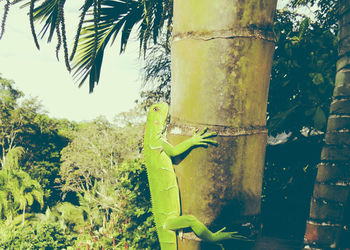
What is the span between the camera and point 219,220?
0.90 m

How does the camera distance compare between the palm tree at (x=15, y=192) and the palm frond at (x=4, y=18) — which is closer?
the palm frond at (x=4, y=18)

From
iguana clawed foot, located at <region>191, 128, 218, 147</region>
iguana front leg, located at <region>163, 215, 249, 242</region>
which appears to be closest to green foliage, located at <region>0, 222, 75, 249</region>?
iguana front leg, located at <region>163, 215, 249, 242</region>

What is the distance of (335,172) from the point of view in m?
2.16

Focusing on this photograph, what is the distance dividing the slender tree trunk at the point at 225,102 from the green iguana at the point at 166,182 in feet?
0.09

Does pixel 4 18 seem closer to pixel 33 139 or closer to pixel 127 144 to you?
pixel 127 144

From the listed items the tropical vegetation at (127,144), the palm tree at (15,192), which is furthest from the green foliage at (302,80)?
the palm tree at (15,192)

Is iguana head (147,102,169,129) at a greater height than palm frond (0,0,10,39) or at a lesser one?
lesser

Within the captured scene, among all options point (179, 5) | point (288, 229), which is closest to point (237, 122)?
point (179, 5)

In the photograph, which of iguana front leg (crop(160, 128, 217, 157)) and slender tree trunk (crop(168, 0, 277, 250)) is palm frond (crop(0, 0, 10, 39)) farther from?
iguana front leg (crop(160, 128, 217, 157))

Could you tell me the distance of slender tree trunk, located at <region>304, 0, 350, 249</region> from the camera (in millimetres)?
2154

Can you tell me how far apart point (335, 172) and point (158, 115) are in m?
1.54

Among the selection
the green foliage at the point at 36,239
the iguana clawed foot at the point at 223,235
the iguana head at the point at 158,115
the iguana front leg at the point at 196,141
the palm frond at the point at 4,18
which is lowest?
the green foliage at the point at 36,239

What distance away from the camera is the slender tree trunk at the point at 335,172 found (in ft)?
7.07

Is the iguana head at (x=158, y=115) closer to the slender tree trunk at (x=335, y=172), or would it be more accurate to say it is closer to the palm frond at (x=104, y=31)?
the slender tree trunk at (x=335, y=172)
